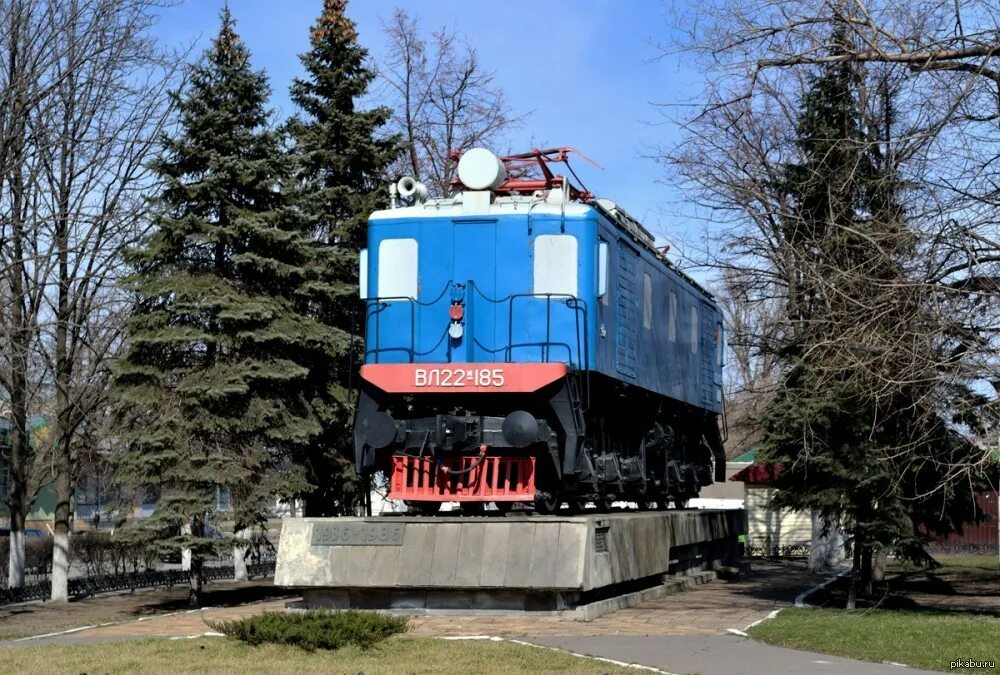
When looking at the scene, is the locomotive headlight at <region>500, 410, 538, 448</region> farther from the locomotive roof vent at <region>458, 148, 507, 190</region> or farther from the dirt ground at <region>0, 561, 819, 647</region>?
the locomotive roof vent at <region>458, 148, 507, 190</region>

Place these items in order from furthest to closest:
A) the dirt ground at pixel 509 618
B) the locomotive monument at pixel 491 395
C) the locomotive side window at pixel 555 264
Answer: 1. the locomotive side window at pixel 555 264
2. the locomotive monument at pixel 491 395
3. the dirt ground at pixel 509 618

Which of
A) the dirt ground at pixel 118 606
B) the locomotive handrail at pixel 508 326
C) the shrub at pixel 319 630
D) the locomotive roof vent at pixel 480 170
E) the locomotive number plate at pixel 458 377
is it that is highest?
the locomotive roof vent at pixel 480 170

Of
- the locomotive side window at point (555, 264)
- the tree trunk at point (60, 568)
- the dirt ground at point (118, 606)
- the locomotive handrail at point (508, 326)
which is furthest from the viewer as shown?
the tree trunk at point (60, 568)

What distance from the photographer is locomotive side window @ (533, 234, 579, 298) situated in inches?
581

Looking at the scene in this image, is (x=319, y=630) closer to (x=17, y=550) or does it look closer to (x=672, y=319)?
(x=672, y=319)

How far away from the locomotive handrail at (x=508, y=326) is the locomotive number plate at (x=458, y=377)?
59 centimetres

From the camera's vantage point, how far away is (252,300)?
19000mm

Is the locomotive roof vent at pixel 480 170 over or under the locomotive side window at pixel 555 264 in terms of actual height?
over

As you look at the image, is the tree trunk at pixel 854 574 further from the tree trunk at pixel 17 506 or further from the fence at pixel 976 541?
the fence at pixel 976 541

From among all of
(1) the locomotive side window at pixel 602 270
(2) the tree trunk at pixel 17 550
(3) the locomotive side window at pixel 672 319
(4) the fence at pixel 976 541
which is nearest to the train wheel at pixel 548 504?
(1) the locomotive side window at pixel 602 270

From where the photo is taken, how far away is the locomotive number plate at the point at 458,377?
46.7ft

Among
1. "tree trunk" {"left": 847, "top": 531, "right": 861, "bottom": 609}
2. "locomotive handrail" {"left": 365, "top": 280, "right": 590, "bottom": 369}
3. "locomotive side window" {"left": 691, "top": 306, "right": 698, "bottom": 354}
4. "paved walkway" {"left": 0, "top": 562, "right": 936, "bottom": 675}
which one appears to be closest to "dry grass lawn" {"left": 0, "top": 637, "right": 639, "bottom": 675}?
"paved walkway" {"left": 0, "top": 562, "right": 936, "bottom": 675}

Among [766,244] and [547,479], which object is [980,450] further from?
[766,244]

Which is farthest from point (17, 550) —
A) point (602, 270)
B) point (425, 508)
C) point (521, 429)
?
point (602, 270)
